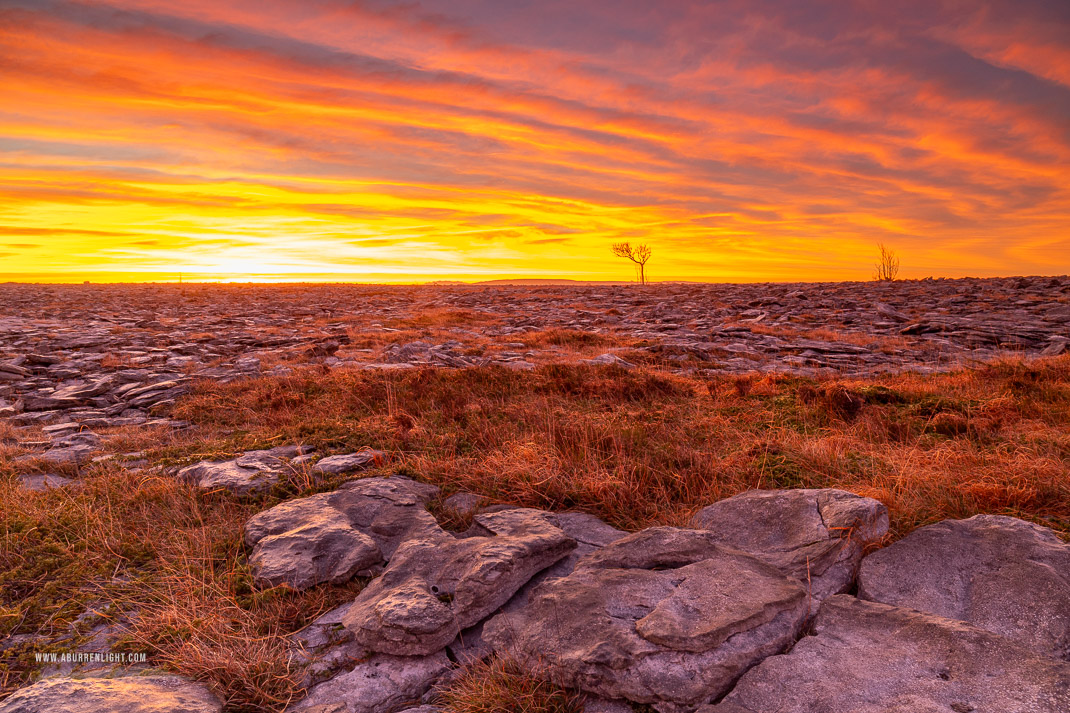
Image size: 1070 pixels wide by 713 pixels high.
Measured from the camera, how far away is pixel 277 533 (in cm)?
452

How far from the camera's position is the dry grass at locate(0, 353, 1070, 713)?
3.57m

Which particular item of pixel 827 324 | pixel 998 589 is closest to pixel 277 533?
pixel 998 589

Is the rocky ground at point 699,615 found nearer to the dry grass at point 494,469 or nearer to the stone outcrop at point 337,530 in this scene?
the stone outcrop at point 337,530

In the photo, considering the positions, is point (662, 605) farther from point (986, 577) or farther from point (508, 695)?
point (986, 577)

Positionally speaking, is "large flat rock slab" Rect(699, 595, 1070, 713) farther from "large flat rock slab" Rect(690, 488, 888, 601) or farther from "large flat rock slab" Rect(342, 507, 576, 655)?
"large flat rock slab" Rect(342, 507, 576, 655)

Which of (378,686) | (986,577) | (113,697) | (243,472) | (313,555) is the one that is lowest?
(378,686)

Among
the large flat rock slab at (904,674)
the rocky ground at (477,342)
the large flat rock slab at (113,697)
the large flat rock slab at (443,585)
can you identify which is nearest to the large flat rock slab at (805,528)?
the large flat rock slab at (904,674)

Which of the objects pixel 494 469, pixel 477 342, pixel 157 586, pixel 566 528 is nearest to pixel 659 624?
pixel 566 528

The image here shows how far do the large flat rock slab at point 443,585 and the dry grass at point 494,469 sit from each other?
386mm

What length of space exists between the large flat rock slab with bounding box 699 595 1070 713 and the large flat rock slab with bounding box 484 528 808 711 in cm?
14

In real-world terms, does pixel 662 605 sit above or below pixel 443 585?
above

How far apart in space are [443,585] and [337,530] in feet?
3.85

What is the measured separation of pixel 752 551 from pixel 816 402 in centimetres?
449

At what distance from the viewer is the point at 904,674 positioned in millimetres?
2582
